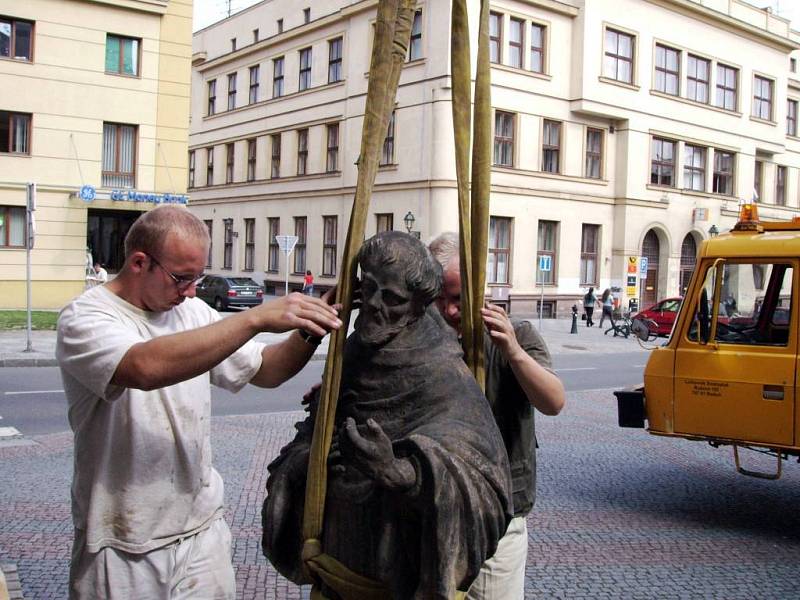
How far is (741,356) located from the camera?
6.48 meters

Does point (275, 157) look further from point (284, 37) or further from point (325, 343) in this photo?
point (325, 343)

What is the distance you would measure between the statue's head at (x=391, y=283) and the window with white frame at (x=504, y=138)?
28.4m

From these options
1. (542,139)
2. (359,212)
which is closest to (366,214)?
(359,212)

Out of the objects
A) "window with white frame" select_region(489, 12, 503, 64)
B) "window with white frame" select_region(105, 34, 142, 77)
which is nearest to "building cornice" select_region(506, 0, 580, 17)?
"window with white frame" select_region(489, 12, 503, 64)

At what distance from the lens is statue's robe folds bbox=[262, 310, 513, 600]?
1920mm

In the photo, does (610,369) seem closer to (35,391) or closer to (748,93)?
(35,391)

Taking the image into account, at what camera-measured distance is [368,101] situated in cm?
221

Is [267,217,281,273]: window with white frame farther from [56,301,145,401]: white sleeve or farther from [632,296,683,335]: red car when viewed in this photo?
[56,301,145,401]: white sleeve

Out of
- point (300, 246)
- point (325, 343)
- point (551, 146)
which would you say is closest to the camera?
point (325, 343)

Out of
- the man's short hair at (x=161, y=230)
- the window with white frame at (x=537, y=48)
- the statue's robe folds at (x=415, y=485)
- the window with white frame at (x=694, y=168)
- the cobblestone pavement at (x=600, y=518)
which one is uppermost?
the window with white frame at (x=537, y=48)

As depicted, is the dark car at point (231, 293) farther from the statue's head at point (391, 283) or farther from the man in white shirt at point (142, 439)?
the statue's head at point (391, 283)

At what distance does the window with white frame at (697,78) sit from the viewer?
3459 cm

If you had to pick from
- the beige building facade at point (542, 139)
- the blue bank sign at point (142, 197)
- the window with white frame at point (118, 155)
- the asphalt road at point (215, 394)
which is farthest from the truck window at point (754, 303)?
the window with white frame at point (118, 155)

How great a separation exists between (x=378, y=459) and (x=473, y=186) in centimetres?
92
